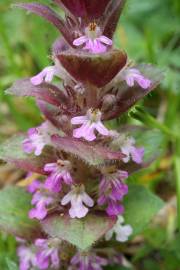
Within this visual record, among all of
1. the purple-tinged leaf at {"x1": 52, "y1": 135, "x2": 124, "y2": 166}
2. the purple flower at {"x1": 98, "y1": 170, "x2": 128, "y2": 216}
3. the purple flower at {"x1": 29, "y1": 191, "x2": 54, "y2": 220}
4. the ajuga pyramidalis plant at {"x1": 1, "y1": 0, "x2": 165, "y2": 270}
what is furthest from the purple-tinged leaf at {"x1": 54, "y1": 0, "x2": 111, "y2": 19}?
the purple flower at {"x1": 29, "y1": 191, "x2": 54, "y2": 220}

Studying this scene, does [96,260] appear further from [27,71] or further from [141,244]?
[27,71]

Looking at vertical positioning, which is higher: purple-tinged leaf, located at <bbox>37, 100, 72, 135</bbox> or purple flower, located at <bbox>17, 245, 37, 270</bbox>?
purple-tinged leaf, located at <bbox>37, 100, 72, 135</bbox>

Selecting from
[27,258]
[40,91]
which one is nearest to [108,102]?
[40,91]

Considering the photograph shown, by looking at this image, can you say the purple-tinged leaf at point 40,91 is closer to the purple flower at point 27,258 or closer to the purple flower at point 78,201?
the purple flower at point 78,201

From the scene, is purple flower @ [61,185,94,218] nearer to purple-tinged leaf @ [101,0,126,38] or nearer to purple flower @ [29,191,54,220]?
purple flower @ [29,191,54,220]

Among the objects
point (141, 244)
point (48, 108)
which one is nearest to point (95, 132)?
point (48, 108)

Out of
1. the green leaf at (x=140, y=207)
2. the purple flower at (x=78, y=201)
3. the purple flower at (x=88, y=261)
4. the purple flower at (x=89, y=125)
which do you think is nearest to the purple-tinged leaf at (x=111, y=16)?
the purple flower at (x=89, y=125)
